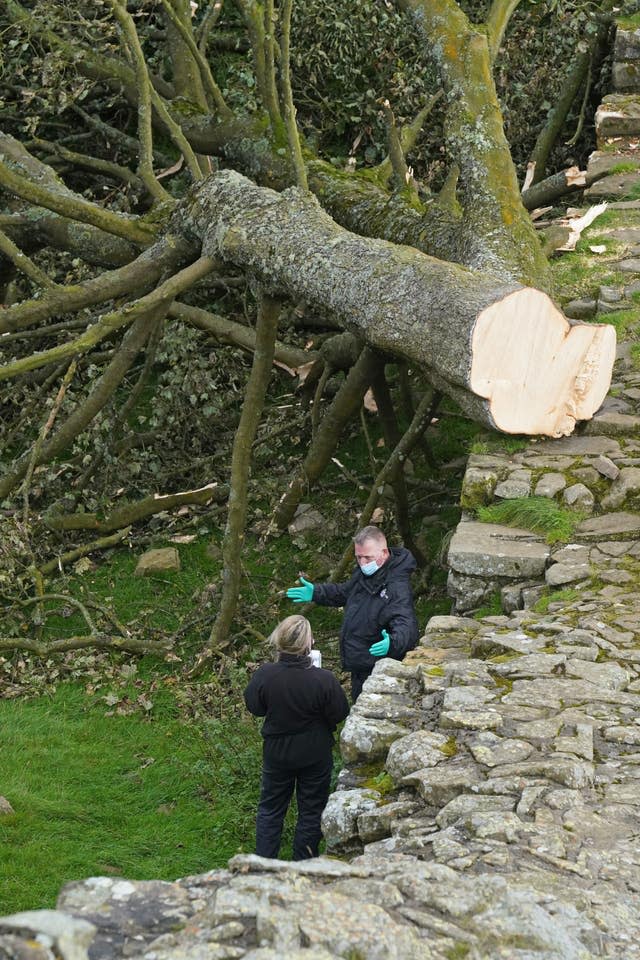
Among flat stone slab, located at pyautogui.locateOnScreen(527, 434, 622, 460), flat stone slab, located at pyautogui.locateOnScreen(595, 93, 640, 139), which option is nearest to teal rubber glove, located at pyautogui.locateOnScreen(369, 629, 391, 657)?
flat stone slab, located at pyautogui.locateOnScreen(527, 434, 622, 460)

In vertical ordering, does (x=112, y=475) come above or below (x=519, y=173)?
below

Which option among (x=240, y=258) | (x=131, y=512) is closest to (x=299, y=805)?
(x=240, y=258)

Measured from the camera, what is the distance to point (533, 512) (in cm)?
618

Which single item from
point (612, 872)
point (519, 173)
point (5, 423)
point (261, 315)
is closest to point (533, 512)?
point (261, 315)

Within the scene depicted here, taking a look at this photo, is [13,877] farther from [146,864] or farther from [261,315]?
[261,315]

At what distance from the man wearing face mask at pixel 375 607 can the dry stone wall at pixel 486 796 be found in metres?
0.25

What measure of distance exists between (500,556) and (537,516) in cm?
37

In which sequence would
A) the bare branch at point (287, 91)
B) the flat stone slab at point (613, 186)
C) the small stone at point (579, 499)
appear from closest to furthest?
1. the small stone at point (579, 499)
2. the bare branch at point (287, 91)
3. the flat stone slab at point (613, 186)

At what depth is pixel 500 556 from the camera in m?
5.93

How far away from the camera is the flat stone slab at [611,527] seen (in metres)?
6.03

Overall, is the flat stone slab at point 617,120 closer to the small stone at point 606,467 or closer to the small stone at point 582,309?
the small stone at point 582,309

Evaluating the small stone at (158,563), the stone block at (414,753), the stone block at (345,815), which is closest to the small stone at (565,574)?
the stone block at (414,753)

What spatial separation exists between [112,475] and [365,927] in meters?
6.32

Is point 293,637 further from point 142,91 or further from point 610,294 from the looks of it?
point 142,91
